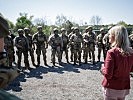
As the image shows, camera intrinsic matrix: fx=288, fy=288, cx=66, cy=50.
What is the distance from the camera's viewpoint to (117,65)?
3.81 metres

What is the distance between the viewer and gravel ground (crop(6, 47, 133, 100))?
300 inches

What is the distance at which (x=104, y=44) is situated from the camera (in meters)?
14.1

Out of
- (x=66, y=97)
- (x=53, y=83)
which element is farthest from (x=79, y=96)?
(x=53, y=83)

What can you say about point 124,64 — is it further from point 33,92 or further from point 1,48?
point 33,92

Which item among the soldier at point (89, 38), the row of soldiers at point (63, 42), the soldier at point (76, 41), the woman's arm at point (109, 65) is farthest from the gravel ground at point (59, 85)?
the woman's arm at point (109, 65)

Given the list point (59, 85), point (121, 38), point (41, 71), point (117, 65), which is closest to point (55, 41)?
point (41, 71)

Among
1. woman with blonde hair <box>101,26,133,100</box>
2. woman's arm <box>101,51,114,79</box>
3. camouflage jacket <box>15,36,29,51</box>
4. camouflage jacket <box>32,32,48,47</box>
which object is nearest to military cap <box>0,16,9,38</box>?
woman with blonde hair <box>101,26,133,100</box>

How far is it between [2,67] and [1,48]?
0.11 meters

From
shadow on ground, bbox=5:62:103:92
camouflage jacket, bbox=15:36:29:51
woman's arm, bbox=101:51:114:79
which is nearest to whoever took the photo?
woman's arm, bbox=101:51:114:79

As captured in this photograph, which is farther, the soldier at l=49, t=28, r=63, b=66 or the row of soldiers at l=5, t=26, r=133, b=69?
the soldier at l=49, t=28, r=63, b=66

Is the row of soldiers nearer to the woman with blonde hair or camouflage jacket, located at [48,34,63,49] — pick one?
camouflage jacket, located at [48,34,63,49]

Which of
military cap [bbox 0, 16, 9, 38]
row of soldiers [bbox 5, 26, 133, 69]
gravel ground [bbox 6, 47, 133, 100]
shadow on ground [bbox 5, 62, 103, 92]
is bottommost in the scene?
gravel ground [bbox 6, 47, 133, 100]

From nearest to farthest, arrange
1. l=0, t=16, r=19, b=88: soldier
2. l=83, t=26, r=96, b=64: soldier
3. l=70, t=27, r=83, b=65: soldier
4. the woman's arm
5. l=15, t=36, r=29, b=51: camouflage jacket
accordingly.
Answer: l=0, t=16, r=19, b=88: soldier, the woman's arm, l=15, t=36, r=29, b=51: camouflage jacket, l=70, t=27, r=83, b=65: soldier, l=83, t=26, r=96, b=64: soldier

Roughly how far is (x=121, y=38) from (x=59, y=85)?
5628mm
